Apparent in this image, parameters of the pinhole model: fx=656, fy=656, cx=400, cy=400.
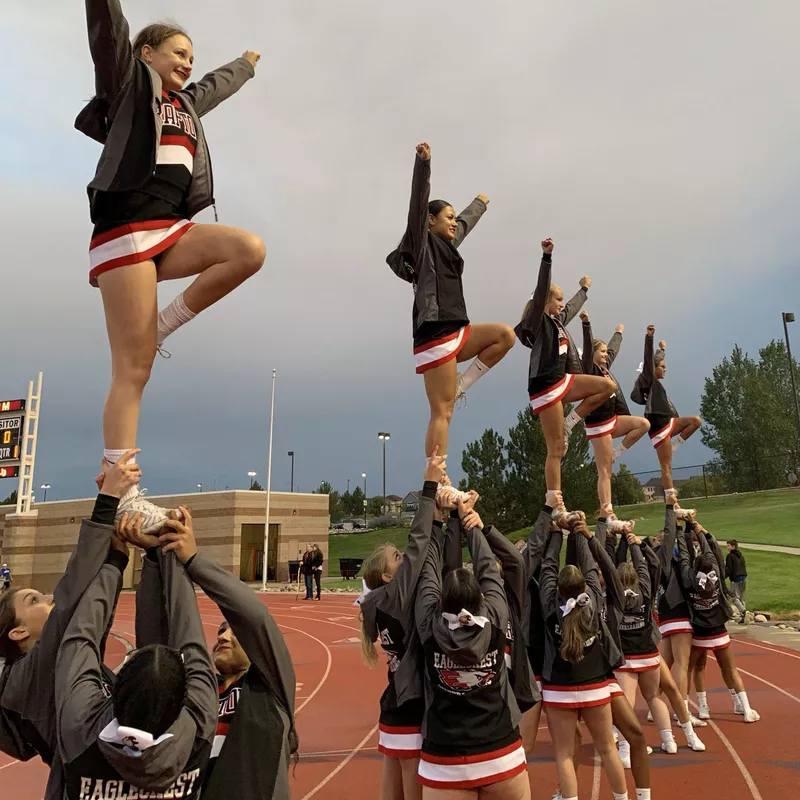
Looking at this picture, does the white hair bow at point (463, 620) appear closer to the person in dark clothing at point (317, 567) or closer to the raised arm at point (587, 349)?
the raised arm at point (587, 349)

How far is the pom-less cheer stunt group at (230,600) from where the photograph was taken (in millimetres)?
2043

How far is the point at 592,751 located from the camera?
6.76 m

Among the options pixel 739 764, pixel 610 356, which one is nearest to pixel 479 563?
pixel 739 764

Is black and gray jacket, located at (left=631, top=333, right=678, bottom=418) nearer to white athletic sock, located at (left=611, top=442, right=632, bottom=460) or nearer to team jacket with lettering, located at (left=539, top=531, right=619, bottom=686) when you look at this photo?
white athletic sock, located at (left=611, top=442, right=632, bottom=460)

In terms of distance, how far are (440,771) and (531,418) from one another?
31.1 metres

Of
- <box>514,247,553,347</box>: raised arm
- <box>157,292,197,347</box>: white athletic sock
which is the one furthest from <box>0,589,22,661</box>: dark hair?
<box>514,247,553,347</box>: raised arm

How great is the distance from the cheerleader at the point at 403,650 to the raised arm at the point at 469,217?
66.0 inches

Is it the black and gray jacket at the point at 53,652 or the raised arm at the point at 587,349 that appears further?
the raised arm at the point at 587,349

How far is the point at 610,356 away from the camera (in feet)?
27.3

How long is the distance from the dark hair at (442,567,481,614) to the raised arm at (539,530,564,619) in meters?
1.84

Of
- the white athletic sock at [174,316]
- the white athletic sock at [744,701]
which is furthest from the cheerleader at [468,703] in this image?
the white athletic sock at [744,701]

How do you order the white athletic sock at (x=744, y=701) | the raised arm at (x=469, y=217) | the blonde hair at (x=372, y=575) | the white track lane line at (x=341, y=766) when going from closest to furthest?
1. the blonde hair at (x=372, y=575)
2. the raised arm at (x=469, y=217)
3. the white track lane line at (x=341, y=766)
4. the white athletic sock at (x=744, y=701)

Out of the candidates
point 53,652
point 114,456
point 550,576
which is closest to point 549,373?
point 550,576

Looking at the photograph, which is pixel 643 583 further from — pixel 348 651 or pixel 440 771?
pixel 348 651
